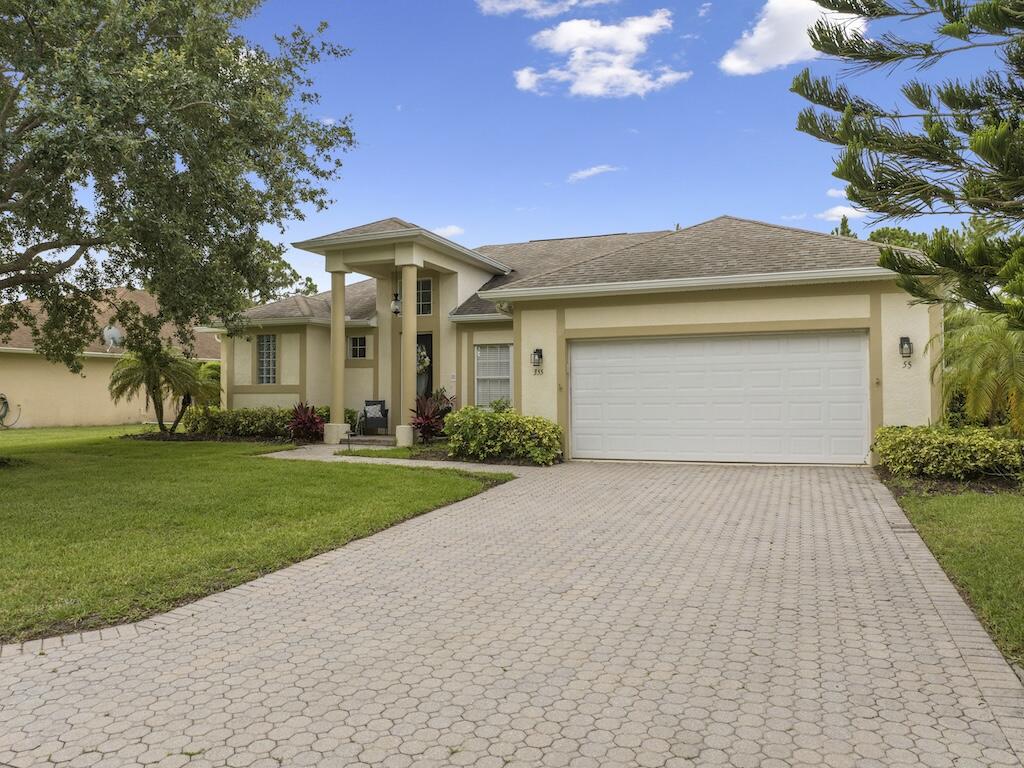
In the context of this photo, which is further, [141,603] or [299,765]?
[141,603]

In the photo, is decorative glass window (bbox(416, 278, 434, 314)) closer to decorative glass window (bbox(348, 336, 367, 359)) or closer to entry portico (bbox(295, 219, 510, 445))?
entry portico (bbox(295, 219, 510, 445))

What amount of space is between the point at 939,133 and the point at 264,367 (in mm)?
17217

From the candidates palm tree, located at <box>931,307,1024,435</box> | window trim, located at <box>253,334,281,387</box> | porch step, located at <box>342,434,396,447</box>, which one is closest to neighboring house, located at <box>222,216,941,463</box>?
palm tree, located at <box>931,307,1024,435</box>

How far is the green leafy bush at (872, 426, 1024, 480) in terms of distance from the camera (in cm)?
968

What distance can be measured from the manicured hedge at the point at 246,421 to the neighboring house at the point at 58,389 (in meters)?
5.10

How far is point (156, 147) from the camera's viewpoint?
9.78 meters

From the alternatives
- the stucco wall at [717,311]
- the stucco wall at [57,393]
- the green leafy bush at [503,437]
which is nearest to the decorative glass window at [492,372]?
the green leafy bush at [503,437]

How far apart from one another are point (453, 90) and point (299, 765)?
15.4 m

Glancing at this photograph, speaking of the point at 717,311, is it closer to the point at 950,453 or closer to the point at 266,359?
the point at 950,453

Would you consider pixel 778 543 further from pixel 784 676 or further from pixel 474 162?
pixel 474 162

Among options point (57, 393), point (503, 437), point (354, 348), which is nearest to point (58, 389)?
point (57, 393)

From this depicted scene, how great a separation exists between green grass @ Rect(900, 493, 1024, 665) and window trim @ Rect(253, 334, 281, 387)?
1512cm

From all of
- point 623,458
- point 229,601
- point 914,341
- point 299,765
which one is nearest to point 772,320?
point 914,341

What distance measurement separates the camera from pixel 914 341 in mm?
11469
